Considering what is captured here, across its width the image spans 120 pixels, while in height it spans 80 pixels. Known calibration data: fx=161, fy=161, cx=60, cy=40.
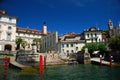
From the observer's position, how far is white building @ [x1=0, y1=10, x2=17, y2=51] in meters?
62.2

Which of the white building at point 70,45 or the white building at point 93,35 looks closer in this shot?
the white building at point 70,45

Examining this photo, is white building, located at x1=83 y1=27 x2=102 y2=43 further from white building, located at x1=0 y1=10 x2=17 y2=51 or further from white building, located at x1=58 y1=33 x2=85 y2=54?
white building, located at x1=0 y1=10 x2=17 y2=51

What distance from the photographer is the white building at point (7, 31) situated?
62.2m

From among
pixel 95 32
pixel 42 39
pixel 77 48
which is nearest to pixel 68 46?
pixel 77 48

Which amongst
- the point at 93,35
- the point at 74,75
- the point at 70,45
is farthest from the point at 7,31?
the point at 74,75

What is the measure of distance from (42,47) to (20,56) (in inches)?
1796

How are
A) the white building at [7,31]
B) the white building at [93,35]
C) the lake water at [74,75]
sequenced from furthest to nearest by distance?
the white building at [93,35] → the white building at [7,31] → the lake water at [74,75]

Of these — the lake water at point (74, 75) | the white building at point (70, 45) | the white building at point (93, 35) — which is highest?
the white building at point (93, 35)

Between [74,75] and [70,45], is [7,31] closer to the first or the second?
[70,45]

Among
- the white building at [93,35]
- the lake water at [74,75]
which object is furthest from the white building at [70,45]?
the lake water at [74,75]

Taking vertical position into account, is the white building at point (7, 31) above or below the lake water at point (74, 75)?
above

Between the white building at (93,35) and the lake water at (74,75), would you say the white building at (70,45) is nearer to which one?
the white building at (93,35)

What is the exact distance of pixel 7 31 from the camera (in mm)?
63688

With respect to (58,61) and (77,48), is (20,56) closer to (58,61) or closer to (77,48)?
(58,61)
